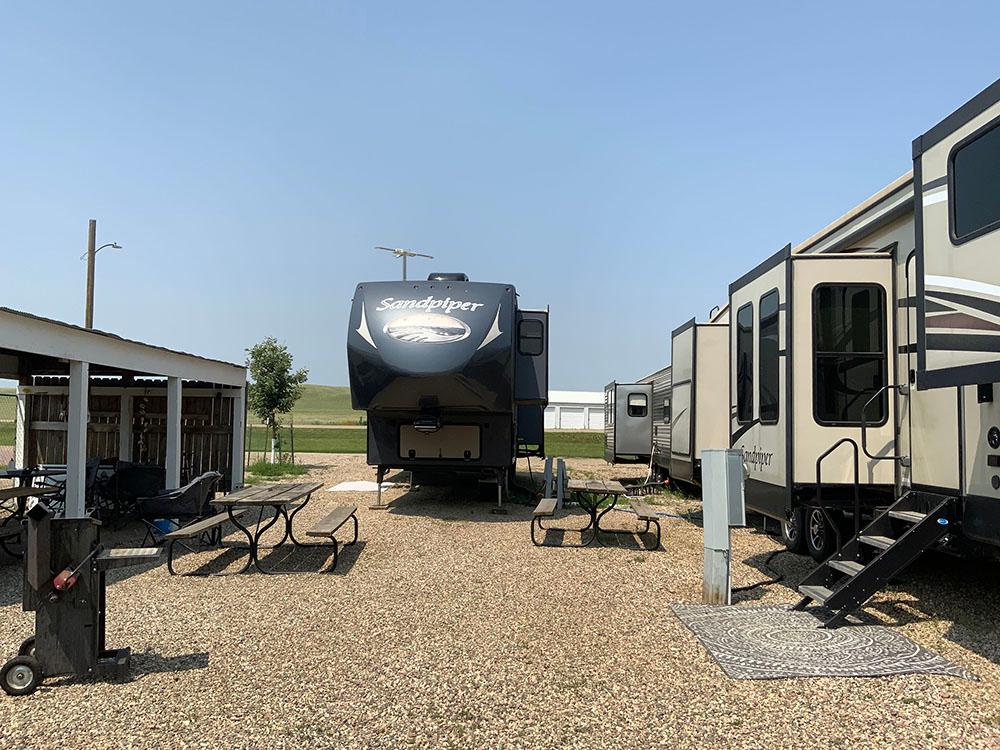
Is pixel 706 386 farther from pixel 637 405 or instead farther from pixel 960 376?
pixel 637 405

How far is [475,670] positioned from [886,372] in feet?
13.6

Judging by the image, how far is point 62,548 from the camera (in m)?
4.04

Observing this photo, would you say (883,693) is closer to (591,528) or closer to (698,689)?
(698,689)

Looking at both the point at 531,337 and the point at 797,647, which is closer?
the point at 797,647

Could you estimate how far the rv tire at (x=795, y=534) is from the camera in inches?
264

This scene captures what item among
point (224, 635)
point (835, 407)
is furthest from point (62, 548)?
point (835, 407)

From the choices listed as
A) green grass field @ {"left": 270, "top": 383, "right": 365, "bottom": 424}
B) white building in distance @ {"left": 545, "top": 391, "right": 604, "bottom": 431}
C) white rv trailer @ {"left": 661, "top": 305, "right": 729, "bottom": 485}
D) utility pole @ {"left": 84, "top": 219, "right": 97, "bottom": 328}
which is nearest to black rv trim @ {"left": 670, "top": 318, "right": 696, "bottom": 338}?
white rv trailer @ {"left": 661, "top": 305, "right": 729, "bottom": 485}

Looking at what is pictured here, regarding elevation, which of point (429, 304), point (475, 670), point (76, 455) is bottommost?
point (475, 670)

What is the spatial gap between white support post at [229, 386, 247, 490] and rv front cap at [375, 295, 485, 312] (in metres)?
4.24

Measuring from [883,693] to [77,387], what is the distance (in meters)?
7.86

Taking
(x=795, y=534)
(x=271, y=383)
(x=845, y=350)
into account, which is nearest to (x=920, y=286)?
(x=845, y=350)

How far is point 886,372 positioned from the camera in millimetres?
6066

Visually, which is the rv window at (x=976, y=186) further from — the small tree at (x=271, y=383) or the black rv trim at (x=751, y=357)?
the small tree at (x=271, y=383)

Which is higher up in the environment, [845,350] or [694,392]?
[845,350]
